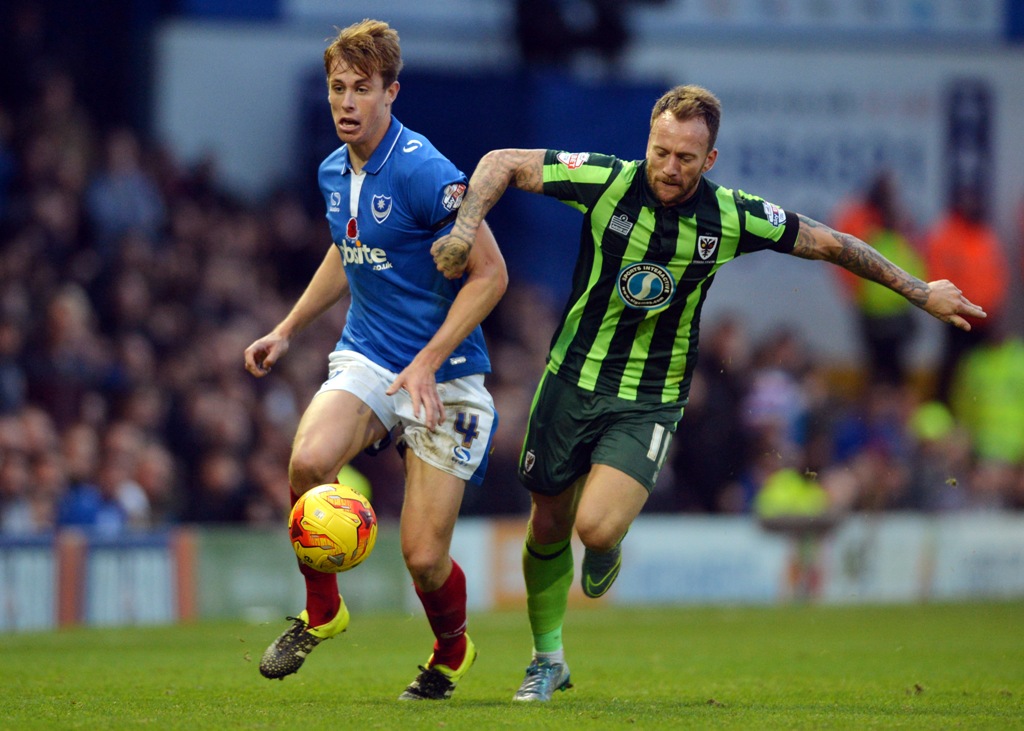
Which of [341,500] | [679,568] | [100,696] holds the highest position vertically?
[341,500]

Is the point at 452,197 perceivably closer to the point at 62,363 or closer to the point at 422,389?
the point at 422,389

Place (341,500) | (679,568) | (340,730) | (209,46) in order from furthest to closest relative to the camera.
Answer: (209,46), (679,568), (341,500), (340,730)

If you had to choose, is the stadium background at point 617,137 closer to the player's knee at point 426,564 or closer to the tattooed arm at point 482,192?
the player's knee at point 426,564

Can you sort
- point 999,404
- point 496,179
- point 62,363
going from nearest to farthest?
point 496,179, point 62,363, point 999,404

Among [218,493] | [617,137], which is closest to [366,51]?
[218,493]

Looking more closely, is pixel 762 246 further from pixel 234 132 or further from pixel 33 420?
pixel 234 132

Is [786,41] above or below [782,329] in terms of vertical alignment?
above

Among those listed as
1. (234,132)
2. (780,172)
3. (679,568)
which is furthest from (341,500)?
(780,172)

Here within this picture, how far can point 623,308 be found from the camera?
7.32 m

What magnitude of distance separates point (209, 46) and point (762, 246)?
12468mm

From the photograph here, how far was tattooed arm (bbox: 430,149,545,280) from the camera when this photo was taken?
6.70m

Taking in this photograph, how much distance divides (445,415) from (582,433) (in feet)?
2.37

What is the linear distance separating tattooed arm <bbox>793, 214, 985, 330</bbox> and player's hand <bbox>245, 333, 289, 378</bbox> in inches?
89.7

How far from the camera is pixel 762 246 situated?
716 cm
